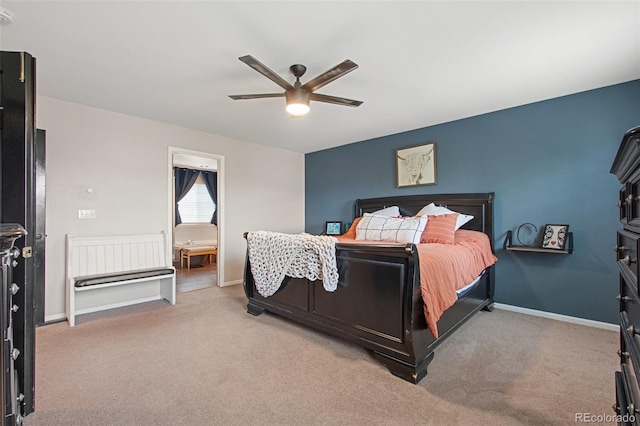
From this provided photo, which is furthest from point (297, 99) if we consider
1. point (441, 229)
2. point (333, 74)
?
point (441, 229)

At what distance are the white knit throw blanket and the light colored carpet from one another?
1.61 feet

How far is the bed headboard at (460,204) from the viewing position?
136 inches

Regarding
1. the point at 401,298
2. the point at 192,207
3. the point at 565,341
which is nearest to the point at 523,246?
the point at 565,341

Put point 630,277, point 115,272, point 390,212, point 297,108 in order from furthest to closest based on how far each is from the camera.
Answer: point 390,212
point 115,272
point 297,108
point 630,277

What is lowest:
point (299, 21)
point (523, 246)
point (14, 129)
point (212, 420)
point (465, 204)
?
point (212, 420)

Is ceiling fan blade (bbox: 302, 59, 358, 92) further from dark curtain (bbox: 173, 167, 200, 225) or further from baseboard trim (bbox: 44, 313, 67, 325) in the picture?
dark curtain (bbox: 173, 167, 200, 225)

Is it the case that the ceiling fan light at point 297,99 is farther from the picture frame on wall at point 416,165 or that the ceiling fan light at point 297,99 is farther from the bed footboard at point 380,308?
the picture frame on wall at point 416,165

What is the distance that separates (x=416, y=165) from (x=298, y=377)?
3.20m

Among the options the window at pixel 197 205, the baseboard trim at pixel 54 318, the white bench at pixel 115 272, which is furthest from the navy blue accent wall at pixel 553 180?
the window at pixel 197 205

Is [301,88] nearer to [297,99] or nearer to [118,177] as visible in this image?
[297,99]

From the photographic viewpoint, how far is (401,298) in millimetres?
2027

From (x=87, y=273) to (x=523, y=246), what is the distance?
15.7 ft

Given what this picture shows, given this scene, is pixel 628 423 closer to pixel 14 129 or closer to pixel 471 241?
pixel 471 241

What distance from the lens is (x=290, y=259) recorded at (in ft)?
8.69
